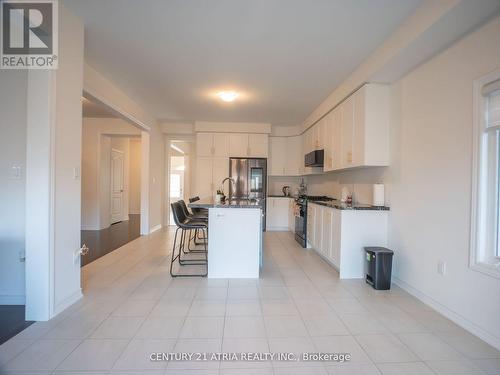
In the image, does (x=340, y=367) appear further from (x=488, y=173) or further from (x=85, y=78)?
(x=85, y=78)

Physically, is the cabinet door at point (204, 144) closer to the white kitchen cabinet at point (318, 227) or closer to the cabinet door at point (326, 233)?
the white kitchen cabinet at point (318, 227)

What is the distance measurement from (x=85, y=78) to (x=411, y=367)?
4.14m

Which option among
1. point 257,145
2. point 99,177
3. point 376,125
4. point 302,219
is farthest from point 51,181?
point 257,145

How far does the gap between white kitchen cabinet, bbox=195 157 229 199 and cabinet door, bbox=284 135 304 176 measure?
1.57 m

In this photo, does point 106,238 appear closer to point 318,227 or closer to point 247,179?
point 247,179

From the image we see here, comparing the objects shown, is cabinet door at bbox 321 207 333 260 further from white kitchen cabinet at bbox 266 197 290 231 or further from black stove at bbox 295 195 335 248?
white kitchen cabinet at bbox 266 197 290 231

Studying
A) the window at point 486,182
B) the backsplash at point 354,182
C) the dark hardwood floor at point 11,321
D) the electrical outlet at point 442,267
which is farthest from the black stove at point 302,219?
the dark hardwood floor at point 11,321

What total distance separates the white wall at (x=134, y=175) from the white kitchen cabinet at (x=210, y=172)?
3.79 m

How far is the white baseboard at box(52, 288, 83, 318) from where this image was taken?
2.15m

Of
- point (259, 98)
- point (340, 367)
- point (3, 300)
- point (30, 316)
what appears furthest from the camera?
point (259, 98)

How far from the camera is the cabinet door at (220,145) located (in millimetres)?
6082

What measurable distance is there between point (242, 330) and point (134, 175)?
8063mm

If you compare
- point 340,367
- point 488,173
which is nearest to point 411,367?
point 340,367

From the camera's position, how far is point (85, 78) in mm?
3025
